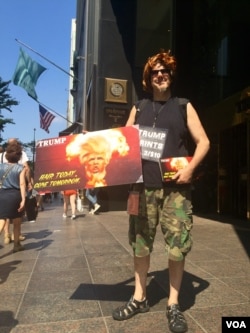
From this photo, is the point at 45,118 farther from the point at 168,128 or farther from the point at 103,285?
the point at 168,128

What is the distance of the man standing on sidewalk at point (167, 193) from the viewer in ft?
9.34

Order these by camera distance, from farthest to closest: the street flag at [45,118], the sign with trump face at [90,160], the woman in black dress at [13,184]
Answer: the street flag at [45,118]
the woman in black dress at [13,184]
the sign with trump face at [90,160]

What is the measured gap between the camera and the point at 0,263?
16.7 feet

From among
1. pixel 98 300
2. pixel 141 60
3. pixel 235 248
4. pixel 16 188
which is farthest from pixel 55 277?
pixel 141 60

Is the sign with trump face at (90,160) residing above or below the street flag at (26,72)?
below

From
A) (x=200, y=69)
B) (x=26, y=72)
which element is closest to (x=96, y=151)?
(x=200, y=69)

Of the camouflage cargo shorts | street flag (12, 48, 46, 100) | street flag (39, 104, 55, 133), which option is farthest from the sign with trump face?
street flag (39, 104, 55, 133)

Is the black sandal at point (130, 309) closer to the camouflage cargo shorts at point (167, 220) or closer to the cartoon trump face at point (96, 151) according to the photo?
the camouflage cargo shorts at point (167, 220)

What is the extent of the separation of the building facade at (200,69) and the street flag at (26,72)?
5.47 meters

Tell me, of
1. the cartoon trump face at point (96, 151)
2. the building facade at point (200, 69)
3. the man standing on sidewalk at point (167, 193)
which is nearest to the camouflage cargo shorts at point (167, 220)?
the man standing on sidewalk at point (167, 193)

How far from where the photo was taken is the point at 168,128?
292cm

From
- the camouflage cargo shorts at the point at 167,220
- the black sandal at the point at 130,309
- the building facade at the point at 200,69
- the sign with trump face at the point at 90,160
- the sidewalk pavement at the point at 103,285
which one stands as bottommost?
the sidewalk pavement at the point at 103,285

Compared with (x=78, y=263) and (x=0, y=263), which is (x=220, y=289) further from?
(x=0, y=263)

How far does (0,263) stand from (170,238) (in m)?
3.18
